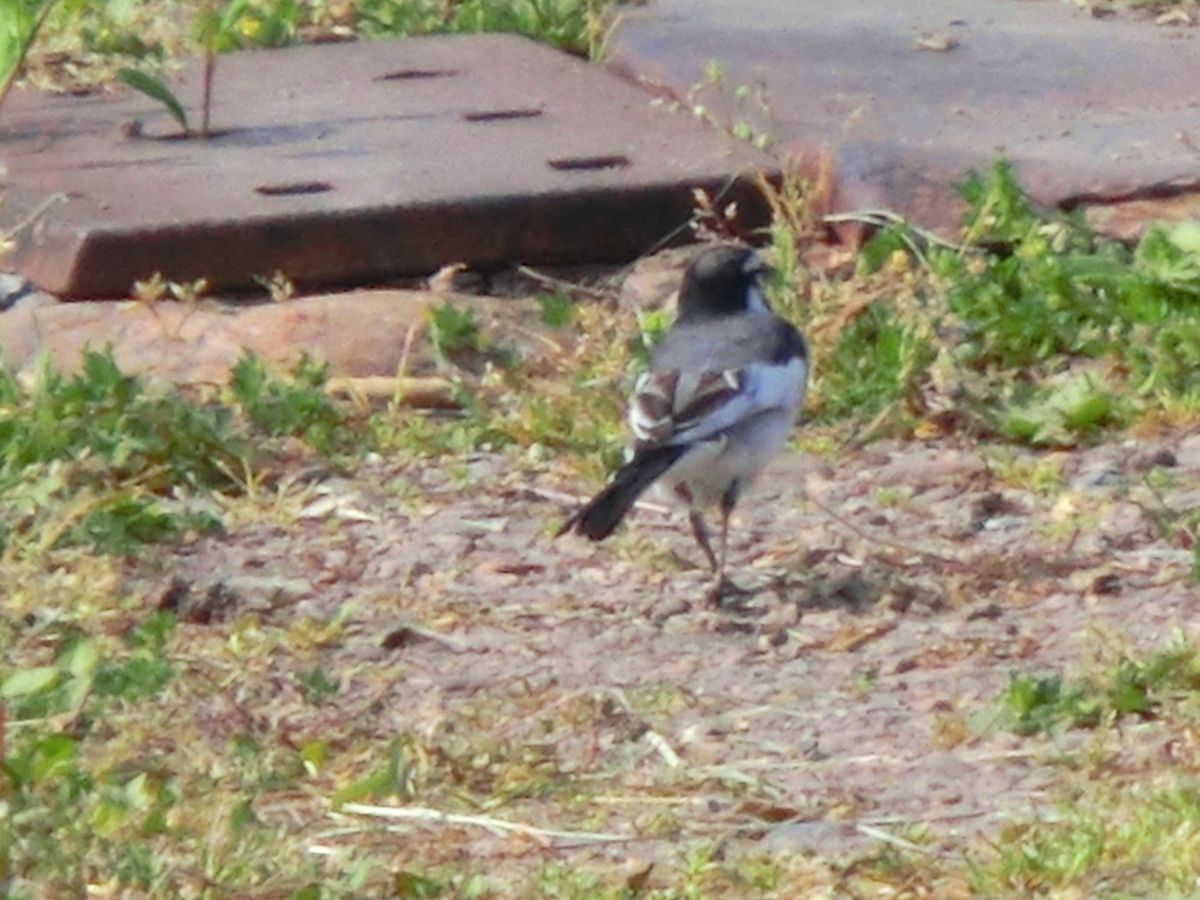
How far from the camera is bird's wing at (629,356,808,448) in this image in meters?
5.79

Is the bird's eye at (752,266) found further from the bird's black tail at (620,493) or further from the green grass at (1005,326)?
the bird's black tail at (620,493)

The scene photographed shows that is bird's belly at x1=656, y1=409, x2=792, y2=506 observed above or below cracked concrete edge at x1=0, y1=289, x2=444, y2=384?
above

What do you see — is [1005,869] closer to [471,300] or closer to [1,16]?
[1,16]

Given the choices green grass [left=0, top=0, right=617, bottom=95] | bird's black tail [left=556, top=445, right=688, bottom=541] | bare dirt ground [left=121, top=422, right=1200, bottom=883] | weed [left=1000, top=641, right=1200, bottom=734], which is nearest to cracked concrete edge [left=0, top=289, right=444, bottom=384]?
bare dirt ground [left=121, top=422, right=1200, bottom=883]

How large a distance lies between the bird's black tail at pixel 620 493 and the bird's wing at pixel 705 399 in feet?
0.10

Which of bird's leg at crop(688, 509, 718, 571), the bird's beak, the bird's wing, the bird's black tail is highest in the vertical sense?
the bird's beak

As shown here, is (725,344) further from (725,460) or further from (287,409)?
(287,409)

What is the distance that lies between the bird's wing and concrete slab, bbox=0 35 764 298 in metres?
1.06

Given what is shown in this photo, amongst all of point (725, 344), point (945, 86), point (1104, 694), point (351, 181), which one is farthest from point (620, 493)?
point (945, 86)

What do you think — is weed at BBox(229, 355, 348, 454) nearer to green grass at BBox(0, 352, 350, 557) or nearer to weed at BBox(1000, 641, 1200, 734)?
green grass at BBox(0, 352, 350, 557)

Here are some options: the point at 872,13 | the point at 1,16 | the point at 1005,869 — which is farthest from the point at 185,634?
the point at 872,13

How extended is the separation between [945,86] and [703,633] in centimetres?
270

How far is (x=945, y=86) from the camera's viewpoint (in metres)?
7.64

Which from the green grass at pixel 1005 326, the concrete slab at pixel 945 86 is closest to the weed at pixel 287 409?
the green grass at pixel 1005 326
